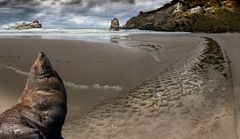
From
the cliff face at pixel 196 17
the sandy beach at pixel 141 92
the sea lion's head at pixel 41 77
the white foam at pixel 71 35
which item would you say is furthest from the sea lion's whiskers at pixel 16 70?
the cliff face at pixel 196 17

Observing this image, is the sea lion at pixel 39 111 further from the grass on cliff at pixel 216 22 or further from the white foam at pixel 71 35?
the grass on cliff at pixel 216 22

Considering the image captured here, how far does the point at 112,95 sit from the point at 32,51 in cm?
568

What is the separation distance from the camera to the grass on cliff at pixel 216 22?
31.5 m

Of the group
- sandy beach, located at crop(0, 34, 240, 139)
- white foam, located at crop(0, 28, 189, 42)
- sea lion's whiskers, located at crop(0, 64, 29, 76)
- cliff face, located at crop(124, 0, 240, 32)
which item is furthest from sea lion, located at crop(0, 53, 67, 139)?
cliff face, located at crop(124, 0, 240, 32)

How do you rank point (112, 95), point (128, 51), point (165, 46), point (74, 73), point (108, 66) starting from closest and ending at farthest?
point (112, 95) < point (74, 73) < point (108, 66) < point (128, 51) < point (165, 46)

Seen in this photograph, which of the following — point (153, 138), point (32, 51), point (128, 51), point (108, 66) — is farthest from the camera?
point (128, 51)

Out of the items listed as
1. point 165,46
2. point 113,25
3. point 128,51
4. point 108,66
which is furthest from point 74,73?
point 113,25

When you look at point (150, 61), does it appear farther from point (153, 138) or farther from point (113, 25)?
point (113, 25)

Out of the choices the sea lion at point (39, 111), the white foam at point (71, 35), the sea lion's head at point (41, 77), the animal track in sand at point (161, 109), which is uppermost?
the sea lion's head at point (41, 77)

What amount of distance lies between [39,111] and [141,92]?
458 centimetres

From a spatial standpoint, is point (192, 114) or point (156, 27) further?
point (156, 27)

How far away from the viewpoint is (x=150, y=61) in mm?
13383

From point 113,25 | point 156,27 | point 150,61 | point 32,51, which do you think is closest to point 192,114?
point 150,61

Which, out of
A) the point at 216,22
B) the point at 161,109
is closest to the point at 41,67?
the point at 161,109
